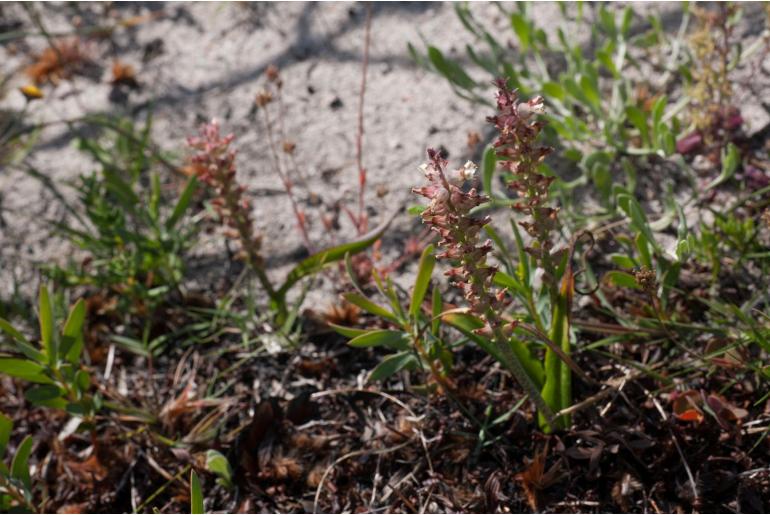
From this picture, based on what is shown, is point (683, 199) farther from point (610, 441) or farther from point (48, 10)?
point (48, 10)

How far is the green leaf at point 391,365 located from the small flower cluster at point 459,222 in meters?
0.44

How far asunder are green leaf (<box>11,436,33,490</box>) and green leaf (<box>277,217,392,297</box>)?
2.76ft

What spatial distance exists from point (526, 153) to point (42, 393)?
1.47m

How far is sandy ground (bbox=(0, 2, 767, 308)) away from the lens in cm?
301

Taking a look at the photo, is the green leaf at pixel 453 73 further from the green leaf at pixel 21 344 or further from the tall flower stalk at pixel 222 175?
the green leaf at pixel 21 344

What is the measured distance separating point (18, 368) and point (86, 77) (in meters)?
2.27

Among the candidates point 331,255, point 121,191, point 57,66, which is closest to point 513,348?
point 331,255

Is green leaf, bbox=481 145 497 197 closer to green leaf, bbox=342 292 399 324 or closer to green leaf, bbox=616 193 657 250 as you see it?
green leaf, bbox=616 193 657 250

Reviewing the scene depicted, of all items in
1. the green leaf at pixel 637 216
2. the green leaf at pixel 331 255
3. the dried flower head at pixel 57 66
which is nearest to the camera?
the green leaf at pixel 637 216

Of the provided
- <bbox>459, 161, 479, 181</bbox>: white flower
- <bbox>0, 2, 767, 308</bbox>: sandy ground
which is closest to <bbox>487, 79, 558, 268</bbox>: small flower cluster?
<bbox>459, 161, 479, 181</bbox>: white flower

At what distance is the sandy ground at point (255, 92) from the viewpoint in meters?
3.01

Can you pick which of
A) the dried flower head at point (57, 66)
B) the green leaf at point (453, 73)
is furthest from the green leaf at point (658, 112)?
the dried flower head at point (57, 66)

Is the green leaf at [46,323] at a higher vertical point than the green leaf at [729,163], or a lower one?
lower

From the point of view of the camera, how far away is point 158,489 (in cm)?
225
